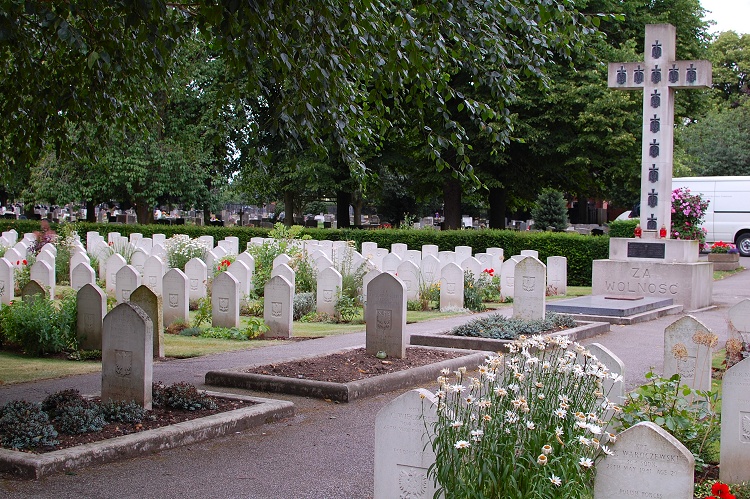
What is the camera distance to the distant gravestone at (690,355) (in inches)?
305

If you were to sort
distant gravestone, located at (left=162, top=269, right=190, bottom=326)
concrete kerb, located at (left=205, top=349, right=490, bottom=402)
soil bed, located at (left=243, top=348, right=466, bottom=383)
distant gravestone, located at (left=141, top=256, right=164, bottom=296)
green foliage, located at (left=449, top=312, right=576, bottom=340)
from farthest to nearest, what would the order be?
distant gravestone, located at (left=141, top=256, right=164, bottom=296)
distant gravestone, located at (left=162, top=269, right=190, bottom=326)
green foliage, located at (left=449, top=312, right=576, bottom=340)
soil bed, located at (left=243, top=348, right=466, bottom=383)
concrete kerb, located at (left=205, top=349, right=490, bottom=402)

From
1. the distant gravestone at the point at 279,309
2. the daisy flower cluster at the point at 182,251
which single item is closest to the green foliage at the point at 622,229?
the daisy flower cluster at the point at 182,251

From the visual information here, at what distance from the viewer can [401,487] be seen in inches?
181

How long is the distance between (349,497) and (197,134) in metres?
32.2

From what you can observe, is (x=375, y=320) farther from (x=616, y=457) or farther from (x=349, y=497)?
(x=616, y=457)

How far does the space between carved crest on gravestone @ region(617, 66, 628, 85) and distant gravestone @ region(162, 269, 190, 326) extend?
1077cm

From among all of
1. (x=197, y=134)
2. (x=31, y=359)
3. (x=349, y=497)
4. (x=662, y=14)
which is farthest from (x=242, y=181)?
(x=349, y=497)

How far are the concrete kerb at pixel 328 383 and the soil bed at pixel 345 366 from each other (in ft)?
0.81

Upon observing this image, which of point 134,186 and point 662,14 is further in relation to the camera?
point 134,186

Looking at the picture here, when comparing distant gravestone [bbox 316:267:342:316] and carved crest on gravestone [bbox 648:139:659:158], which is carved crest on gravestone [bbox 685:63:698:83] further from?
distant gravestone [bbox 316:267:342:316]

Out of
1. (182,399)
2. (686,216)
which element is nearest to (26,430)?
(182,399)

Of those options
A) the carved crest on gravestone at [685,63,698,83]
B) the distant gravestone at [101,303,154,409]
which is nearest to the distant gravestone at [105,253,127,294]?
the distant gravestone at [101,303,154,409]

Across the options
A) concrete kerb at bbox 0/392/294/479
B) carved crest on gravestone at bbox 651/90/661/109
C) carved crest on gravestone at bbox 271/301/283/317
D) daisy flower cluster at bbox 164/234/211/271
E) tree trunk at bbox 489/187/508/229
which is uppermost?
carved crest on gravestone at bbox 651/90/661/109

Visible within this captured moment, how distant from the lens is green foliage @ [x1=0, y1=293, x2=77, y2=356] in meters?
11.9
